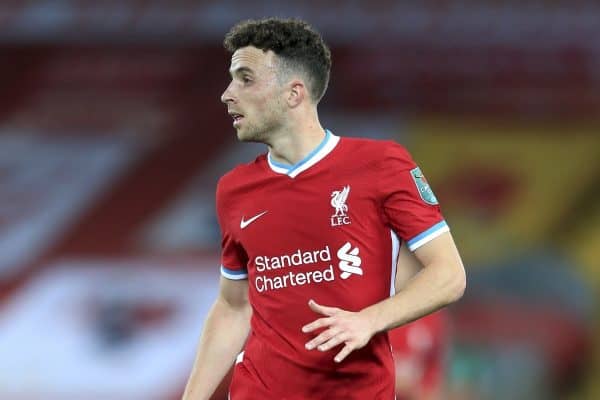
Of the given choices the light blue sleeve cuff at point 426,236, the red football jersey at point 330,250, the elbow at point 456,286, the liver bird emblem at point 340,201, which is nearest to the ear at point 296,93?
the red football jersey at point 330,250

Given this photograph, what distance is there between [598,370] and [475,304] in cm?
102

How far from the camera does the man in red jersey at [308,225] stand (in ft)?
11.4

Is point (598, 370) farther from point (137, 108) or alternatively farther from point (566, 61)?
point (137, 108)

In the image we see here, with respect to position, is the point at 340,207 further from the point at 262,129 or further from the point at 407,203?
the point at 262,129

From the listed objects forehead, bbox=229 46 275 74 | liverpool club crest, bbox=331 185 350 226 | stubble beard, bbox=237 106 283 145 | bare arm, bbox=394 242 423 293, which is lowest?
bare arm, bbox=394 242 423 293

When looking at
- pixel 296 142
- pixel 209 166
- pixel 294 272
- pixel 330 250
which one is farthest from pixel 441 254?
pixel 209 166

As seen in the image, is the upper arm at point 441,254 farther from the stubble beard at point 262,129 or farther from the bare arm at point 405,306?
the stubble beard at point 262,129

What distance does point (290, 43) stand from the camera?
3.62 metres

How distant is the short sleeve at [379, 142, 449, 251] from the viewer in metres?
3.42

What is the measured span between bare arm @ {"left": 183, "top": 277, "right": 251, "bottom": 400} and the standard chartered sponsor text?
235 millimetres

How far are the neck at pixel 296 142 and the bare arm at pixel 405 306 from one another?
1.52 feet

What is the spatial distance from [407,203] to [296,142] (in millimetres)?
401

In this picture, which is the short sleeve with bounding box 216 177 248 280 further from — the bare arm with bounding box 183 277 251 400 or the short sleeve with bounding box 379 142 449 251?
the short sleeve with bounding box 379 142 449 251

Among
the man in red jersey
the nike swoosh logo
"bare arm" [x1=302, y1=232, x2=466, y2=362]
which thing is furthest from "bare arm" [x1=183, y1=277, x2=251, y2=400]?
"bare arm" [x1=302, y1=232, x2=466, y2=362]
